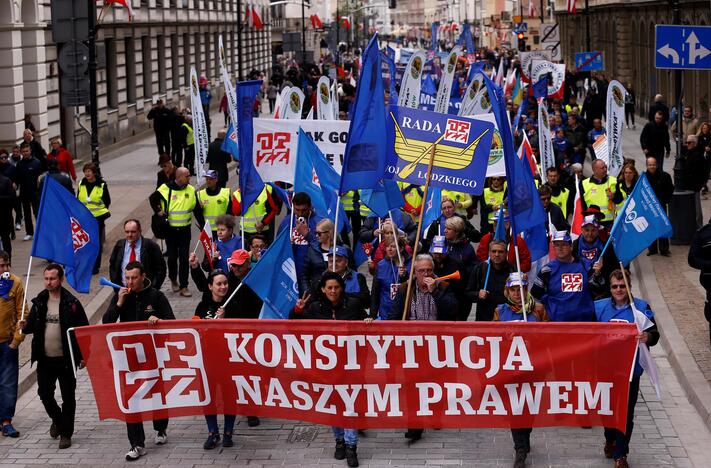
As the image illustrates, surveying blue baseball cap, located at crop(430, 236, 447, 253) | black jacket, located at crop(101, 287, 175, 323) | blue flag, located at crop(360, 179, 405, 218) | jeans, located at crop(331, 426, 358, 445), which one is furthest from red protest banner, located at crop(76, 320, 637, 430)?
blue flag, located at crop(360, 179, 405, 218)

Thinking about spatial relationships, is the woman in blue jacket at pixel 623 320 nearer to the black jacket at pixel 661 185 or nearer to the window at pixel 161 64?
the black jacket at pixel 661 185

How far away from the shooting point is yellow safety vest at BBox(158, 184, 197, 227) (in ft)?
51.6

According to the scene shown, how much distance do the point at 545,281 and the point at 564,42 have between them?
65596mm

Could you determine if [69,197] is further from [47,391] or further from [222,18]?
[222,18]

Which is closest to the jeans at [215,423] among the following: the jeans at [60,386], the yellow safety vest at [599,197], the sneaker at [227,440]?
the sneaker at [227,440]

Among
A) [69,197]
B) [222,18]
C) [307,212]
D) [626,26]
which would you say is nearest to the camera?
[69,197]

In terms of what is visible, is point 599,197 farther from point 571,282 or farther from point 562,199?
point 571,282

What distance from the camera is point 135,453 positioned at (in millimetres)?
9664

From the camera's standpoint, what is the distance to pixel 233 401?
9508 millimetres

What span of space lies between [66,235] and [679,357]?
221 inches

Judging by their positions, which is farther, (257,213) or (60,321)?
(257,213)

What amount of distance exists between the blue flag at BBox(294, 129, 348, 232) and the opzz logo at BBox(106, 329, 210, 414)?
3.82 meters

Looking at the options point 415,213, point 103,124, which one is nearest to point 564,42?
point 103,124

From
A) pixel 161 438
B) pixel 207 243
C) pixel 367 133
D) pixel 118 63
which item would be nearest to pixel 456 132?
pixel 367 133
